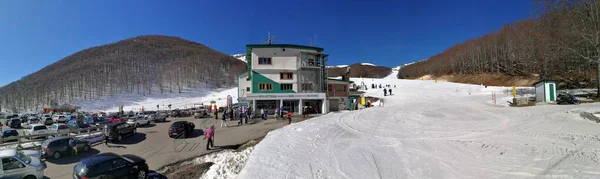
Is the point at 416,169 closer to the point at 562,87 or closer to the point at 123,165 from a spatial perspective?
the point at 123,165

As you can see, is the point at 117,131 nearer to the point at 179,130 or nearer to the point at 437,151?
the point at 179,130

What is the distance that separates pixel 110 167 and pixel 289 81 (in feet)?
96.7

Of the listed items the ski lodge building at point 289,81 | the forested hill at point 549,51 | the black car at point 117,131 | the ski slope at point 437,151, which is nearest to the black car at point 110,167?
the ski slope at point 437,151

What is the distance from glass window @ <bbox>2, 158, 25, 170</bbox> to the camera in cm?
1092

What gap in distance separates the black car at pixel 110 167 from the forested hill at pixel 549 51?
139 ft

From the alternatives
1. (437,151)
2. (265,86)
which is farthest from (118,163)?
(265,86)

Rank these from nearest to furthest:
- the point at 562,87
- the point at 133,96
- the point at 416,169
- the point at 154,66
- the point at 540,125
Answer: the point at 416,169, the point at 540,125, the point at 562,87, the point at 133,96, the point at 154,66

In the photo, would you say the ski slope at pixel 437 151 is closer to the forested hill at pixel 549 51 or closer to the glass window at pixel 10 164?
the glass window at pixel 10 164

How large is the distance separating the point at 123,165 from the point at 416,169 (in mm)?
12402

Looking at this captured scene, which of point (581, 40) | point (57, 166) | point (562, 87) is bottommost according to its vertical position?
point (57, 166)

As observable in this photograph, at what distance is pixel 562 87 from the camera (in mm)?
47031

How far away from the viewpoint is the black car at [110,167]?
10.0 meters

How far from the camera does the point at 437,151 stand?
13359 millimetres

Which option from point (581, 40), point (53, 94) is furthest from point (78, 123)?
point (53, 94)
